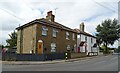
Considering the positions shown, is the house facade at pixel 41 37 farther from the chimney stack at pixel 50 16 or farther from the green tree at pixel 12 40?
the green tree at pixel 12 40

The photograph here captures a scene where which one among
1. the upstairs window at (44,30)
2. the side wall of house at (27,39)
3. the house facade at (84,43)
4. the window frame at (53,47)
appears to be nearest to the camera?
the side wall of house at (27,39)

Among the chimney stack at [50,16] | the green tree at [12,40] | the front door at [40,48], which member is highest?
the chimney stack at [50,16]

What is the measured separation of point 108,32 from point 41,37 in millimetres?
44441

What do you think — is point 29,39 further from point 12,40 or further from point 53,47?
point 12,40

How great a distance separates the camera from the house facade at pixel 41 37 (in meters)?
34.0

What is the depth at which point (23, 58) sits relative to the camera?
30.4 m

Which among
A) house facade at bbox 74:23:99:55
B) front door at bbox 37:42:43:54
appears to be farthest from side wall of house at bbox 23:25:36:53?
house facade at bbox 74:23:99:55

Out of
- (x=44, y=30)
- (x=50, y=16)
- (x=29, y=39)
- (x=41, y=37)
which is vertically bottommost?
(x=29, y=39)

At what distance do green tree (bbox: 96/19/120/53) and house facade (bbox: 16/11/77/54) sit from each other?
34.7m

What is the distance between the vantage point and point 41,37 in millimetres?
34625

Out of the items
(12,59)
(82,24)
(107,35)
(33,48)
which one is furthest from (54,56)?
(107,35)

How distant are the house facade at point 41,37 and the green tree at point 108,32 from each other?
114ft

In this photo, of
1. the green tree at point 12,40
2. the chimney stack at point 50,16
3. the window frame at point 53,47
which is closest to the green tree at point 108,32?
the green tree at point 12,40

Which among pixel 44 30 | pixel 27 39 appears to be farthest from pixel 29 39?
pixel 44 30
